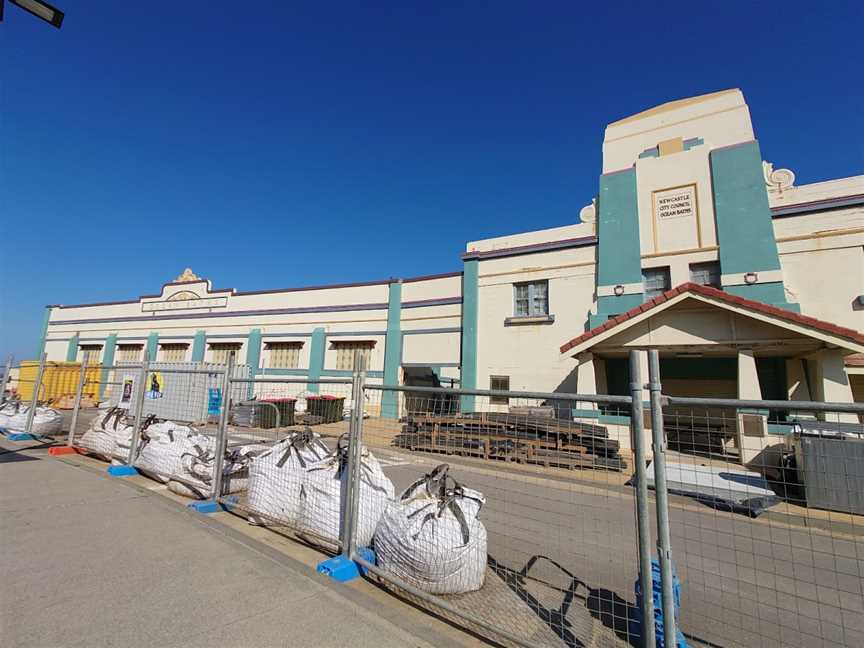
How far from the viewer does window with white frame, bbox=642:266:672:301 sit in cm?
1350

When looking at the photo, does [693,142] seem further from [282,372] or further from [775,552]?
[282,372]

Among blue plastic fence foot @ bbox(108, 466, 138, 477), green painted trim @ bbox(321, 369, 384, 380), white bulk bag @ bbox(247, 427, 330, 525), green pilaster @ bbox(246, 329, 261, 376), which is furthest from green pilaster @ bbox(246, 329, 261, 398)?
white bulk bag @ bbox(247, 427, 330, 525)

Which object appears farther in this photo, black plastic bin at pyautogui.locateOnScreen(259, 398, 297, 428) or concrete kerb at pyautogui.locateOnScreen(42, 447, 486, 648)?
black plastic bin at pyautogui.locateOnScreen(259, 398, 297, 428)

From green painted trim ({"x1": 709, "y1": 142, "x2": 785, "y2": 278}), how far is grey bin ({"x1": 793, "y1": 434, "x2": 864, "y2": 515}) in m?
6.95

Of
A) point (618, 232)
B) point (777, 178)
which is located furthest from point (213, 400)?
point (777, 178)

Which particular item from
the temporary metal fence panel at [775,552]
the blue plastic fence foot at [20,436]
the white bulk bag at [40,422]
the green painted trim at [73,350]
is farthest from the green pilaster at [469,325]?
the green painted trim at [73,350]

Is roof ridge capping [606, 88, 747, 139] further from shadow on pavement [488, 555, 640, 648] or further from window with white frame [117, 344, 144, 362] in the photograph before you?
window with white frame [117, 344, 144, 362]

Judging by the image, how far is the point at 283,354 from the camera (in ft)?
69.9

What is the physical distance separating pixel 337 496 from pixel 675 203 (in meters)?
14.6

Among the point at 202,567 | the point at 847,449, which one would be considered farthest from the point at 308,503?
the point at 847,449

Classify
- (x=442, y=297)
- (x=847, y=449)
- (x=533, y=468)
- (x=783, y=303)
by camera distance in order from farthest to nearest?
1. (x=442, y=297)
2. (x=783, y=303)
3. (x=533, y=468)
4. (x=847, y=449)

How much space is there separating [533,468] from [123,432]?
8.73 meters

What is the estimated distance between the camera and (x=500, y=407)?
1494cm

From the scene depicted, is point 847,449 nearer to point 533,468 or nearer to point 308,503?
point 533,468
